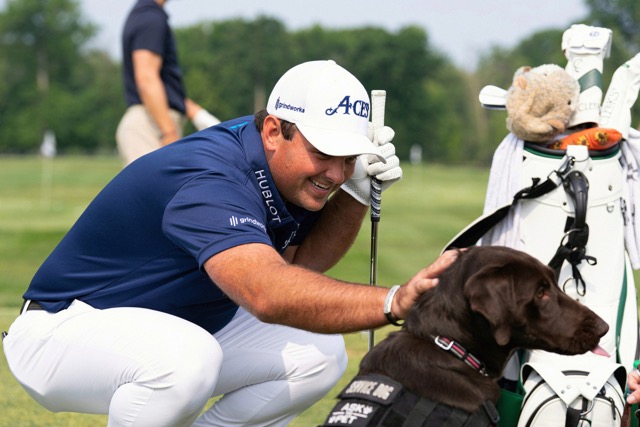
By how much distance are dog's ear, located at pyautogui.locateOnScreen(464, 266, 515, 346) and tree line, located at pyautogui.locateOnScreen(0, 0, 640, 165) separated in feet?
193

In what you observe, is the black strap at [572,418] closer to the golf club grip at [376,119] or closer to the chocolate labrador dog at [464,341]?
the chocolate labrador dog at [464,341]

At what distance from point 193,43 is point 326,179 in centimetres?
7647

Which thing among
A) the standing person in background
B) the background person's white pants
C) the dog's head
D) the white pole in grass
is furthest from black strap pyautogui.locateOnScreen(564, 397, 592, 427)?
the white pole in grass

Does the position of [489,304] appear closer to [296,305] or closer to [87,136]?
[296,305]

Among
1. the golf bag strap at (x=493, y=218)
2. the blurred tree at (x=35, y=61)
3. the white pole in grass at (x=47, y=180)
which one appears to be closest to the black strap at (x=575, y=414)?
the golf bag strap at (x=493, y=218)

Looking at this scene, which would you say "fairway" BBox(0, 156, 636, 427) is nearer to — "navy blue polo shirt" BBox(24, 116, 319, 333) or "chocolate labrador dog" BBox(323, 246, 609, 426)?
"navy blue polo shirt" BBox(24, 116, 319, 333)

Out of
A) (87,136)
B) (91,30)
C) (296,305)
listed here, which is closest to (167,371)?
(296,305)

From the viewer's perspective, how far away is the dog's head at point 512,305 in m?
2.88

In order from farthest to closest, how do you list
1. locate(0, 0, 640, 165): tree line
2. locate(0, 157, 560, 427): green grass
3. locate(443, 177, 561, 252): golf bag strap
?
1. locate(0, 0, 640, 165): tree line
2. locate(0, 157, 560, 427): green grass
3. locate(443, 177, 561, 252): golf bag strap

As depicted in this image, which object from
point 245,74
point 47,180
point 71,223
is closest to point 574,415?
point 71,223

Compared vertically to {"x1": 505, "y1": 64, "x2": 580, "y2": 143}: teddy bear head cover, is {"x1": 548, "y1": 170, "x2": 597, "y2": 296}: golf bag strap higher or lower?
lower

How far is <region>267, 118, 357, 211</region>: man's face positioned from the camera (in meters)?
3.34

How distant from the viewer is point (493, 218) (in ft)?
13.3

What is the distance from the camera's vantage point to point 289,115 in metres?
3.38
